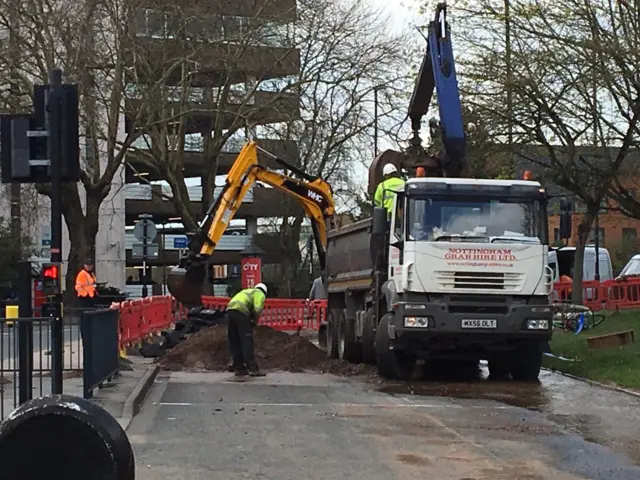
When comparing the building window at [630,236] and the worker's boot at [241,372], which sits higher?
the building window at [630,236]

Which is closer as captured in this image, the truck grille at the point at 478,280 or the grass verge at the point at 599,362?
the truck grille at the point at 478,280

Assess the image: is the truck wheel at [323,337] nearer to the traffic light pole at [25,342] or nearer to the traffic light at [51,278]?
the traffic light pole at [25,342]

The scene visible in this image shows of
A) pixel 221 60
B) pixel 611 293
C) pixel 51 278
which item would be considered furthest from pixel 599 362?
pixel 221 60

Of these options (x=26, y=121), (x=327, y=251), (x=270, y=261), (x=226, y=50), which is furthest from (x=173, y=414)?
(x=270, y=261)

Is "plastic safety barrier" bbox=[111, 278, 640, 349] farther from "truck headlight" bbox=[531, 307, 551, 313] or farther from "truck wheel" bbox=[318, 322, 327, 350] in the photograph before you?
"truck headlight" bbox=[531, 307, 551, 313]

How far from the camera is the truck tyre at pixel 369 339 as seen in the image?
1764cm

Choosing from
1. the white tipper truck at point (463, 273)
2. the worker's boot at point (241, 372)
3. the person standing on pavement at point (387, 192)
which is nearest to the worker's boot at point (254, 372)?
the worker's boot at point (241, 372)

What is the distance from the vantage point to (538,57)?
23.3 m

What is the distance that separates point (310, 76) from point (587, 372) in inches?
808

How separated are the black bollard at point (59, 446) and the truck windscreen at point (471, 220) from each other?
33.9 feet

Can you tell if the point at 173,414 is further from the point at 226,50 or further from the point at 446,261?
the point at 226,50

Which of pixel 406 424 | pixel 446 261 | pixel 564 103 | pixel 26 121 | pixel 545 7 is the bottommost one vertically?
pixel 406 424

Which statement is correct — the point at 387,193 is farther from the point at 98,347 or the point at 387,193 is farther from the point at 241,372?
the point at 98,347

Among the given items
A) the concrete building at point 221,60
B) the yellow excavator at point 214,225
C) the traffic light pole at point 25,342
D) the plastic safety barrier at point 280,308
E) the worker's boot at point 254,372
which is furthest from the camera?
the concrete building at point 221,60
